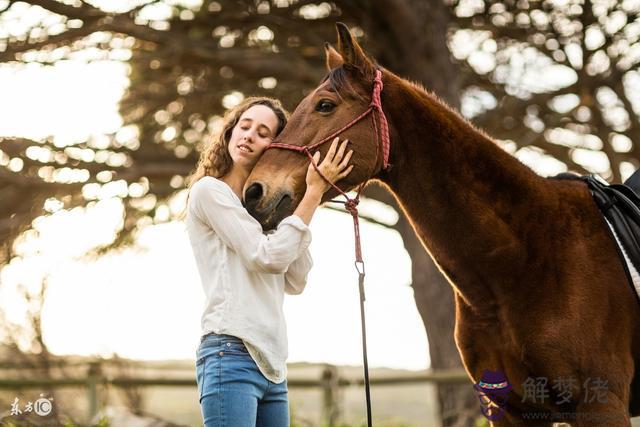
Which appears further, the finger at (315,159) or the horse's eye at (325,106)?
the horse's eye at (325,106)

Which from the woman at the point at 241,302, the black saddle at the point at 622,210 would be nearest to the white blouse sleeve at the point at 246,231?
the woman at the point at 241,302

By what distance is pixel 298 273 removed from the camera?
286 centimetres

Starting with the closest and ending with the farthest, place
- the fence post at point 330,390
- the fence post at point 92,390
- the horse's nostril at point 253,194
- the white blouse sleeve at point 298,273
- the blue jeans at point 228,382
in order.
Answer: the blue jeans at point 228,382, the horse's nostril at point 253,194, the white blouse sleeve at point 298,273, the fence post at point 330,390, the fence post at point 92,390

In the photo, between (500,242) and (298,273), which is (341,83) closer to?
(298,273)

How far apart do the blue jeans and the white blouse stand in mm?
31

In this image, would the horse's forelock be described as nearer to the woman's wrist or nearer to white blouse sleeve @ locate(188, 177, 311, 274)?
→ the woman's wrist

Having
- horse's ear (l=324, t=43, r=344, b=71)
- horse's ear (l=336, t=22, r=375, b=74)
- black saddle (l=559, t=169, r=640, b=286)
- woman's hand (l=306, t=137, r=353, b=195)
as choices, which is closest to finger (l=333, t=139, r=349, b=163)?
woman's hand (l=306, t=137, r=353, b=195)

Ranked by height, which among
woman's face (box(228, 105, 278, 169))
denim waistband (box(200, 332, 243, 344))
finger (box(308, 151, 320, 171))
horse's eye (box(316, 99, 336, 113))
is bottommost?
denim waistband (box(200, 332, 243, 344))

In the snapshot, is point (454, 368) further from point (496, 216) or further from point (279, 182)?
point (279, 182)

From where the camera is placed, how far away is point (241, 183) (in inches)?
115

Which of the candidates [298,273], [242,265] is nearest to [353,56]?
[298,273]

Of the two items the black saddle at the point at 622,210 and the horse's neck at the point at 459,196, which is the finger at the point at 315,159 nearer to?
the horse's neck at the point at 459,196

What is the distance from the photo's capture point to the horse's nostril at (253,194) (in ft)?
8.99

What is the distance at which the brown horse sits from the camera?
9.42ft
